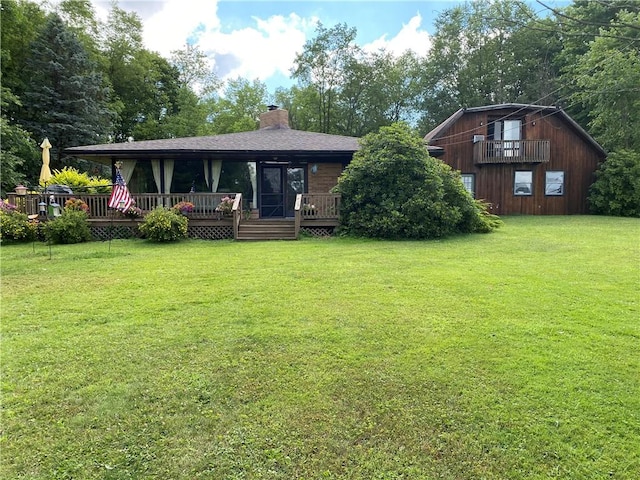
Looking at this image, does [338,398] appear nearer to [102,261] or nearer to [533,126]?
[102,261]

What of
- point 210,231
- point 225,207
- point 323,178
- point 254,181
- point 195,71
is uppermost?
point 195,71

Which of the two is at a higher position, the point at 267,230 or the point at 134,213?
the point at 134,213

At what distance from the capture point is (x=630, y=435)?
2658 mm

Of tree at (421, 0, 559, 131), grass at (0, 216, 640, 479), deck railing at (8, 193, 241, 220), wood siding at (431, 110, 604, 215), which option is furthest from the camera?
tree at (421, 0, 559, 131)

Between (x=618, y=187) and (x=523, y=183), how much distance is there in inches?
150

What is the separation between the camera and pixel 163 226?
10711mm

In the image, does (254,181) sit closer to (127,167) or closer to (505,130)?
(127,167)

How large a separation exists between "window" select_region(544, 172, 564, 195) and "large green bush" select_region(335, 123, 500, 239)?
991 cm

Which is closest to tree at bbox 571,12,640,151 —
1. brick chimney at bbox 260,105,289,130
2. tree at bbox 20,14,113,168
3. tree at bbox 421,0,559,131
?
tree at bbox 421,0,559,131

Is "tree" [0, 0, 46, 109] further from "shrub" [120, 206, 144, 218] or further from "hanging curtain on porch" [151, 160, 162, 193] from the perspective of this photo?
"shrub" [120, 206, 144, 218]

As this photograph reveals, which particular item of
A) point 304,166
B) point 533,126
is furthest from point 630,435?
point 533,126

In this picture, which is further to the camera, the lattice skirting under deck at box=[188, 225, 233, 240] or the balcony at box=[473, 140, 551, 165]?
the balcony at box=[473, 140, 551, 165]

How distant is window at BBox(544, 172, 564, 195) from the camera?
20.0 metres

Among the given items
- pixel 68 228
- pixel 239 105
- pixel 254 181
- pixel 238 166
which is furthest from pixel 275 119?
pixel 239 105
